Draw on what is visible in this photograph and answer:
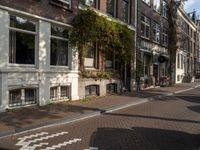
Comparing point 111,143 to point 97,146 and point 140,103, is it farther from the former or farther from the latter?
point 140,103

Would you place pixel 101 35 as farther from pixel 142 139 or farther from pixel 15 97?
pixel 142 139

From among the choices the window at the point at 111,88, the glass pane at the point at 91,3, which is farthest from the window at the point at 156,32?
the glass pane at the point at 91,3

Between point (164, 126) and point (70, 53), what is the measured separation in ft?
25.6

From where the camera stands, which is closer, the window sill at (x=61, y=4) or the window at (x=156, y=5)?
the window sill at (x=61, y=4)

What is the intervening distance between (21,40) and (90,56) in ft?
21.1

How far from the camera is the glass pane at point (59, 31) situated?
650 inches

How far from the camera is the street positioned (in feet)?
27.9

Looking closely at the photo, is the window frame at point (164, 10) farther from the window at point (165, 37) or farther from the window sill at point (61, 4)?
the window sill at point (61, 4)

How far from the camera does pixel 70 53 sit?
18.0 meters

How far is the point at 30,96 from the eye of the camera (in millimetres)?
14930

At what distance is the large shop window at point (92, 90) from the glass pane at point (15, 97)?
5852 millimetres

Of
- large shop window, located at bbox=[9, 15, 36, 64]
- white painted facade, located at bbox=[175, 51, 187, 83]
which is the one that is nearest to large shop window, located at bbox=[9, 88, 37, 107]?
large shop window, located at bbox=[9, 15, 36, 64]

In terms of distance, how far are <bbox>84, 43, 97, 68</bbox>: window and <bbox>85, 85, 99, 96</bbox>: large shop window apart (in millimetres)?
1123

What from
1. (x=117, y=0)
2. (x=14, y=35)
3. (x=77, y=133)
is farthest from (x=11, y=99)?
(x=117, y=0)
